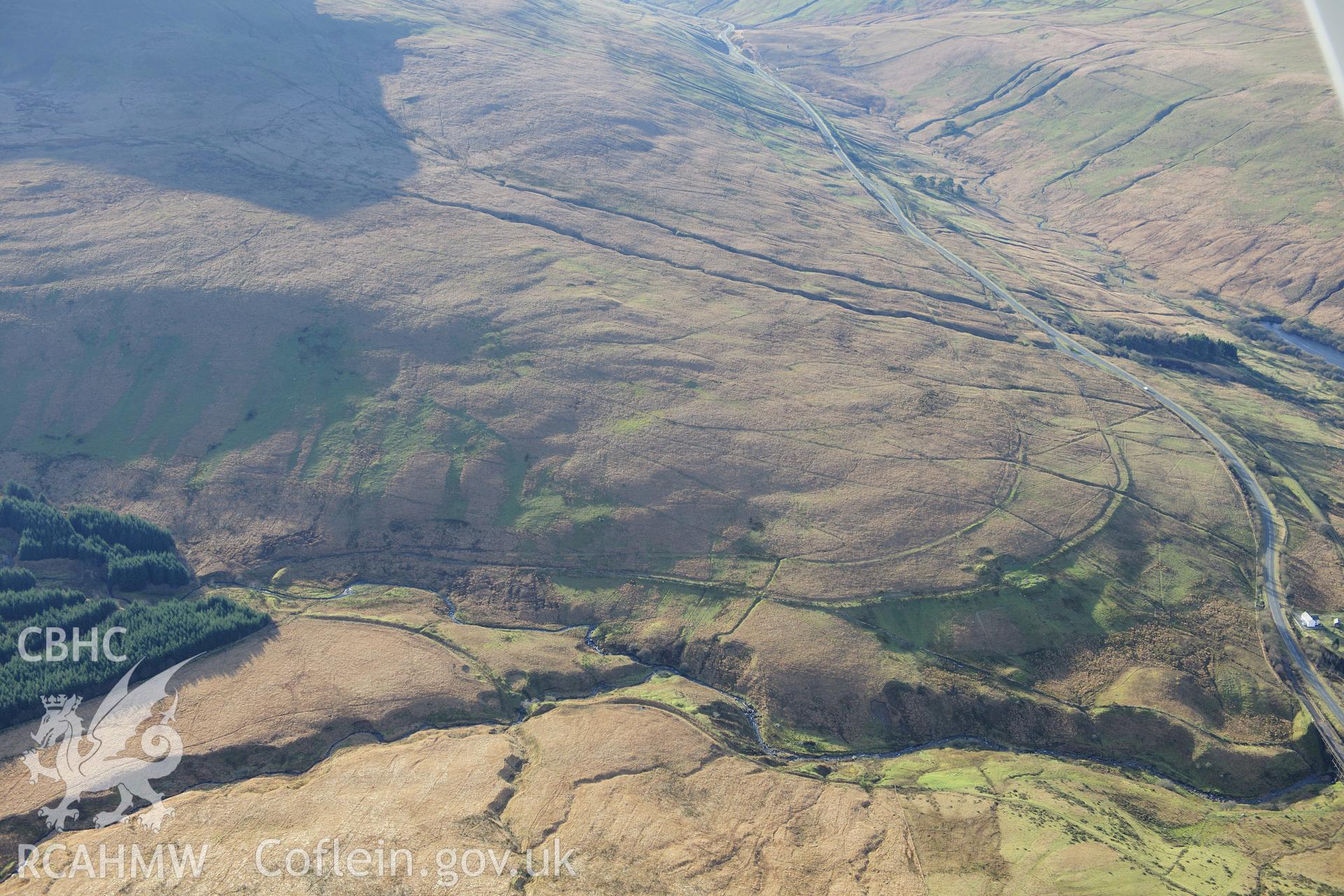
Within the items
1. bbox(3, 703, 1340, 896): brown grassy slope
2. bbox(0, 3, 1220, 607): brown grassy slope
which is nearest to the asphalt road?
bbox(0, 3, 1220, 607): brown grassy slope

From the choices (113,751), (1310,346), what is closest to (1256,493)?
(1310,346)

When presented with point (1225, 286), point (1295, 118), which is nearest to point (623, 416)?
point (1225, 286)

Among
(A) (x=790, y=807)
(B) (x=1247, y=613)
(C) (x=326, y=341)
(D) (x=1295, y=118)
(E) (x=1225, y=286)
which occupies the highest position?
(D) (x=1295, y=118)

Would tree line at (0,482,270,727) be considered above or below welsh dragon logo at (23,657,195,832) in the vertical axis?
above

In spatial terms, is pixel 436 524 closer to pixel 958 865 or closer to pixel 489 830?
pixel 489 830

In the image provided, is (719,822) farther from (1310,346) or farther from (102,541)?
(1310,346)

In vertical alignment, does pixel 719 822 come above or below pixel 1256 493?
below
